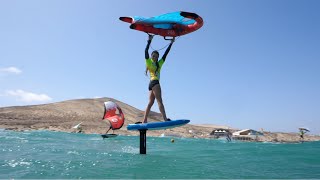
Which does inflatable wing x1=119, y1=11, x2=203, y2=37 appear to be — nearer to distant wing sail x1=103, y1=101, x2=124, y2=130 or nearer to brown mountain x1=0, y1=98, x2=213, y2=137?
distant wing sail x1=103, y1=101, x2=124, y2=130

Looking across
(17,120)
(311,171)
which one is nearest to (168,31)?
(311,171)

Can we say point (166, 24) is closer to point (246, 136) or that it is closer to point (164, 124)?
point (164, 124)

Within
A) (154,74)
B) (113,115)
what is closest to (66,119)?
(113,115)

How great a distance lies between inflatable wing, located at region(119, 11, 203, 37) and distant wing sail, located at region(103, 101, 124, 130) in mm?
33975

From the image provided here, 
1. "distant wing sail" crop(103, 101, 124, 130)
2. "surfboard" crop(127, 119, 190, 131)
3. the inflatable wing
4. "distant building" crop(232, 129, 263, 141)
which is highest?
the inflatable wing

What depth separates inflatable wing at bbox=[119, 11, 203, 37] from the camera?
11.2 m

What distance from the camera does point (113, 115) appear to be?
1854 inches

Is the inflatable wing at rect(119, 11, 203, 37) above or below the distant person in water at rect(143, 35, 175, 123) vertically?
above

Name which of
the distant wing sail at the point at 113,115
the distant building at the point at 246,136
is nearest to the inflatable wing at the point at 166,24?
the distant wing sail at the point at 113,115

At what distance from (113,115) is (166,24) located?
3701cm

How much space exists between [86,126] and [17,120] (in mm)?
23662

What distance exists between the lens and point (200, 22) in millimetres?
10969

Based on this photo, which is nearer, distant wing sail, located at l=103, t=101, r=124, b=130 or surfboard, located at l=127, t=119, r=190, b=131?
surfboard, located at l=127, t=119, r=190, b=131

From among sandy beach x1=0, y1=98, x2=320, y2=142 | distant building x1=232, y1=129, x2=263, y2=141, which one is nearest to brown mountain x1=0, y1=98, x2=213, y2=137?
sandy beach x1=0, y1=98, x2=320, y2=142
